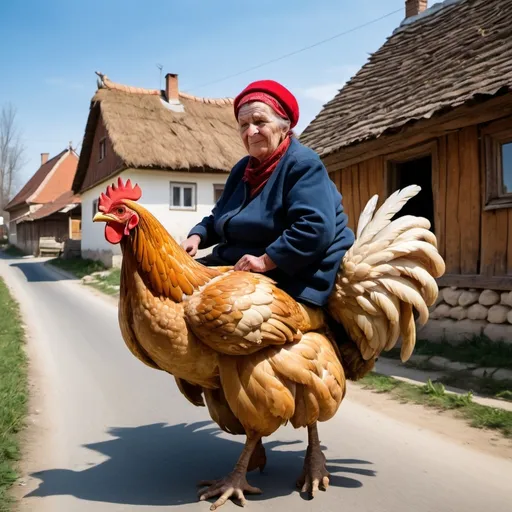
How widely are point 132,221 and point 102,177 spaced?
2015 cm

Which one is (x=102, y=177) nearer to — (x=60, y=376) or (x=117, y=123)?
(x=117, y=123)

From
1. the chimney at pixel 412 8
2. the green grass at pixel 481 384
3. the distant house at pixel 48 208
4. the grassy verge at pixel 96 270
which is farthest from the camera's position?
the distant house at pixel 48 208

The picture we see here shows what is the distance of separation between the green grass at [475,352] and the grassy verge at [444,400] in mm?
975

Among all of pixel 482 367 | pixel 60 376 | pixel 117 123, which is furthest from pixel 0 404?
pixel 117 123

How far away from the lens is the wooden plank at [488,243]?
658cm

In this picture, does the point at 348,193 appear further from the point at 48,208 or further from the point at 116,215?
the point at 48,208

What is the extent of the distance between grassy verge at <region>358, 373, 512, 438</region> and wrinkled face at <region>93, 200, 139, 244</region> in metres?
3.17

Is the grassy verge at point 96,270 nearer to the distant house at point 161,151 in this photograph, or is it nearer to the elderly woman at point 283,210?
the distant house at point 161,151

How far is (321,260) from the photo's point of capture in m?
2.68

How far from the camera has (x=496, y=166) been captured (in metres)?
6.64

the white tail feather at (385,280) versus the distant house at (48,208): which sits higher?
the distant house at (48,208)

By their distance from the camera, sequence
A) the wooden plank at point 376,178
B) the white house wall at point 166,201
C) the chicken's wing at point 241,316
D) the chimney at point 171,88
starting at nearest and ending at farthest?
the chicken's wing at point 241,316
the wooden plank at point 376,178
the white house wall at point 166,201
the chimney at point 171,88

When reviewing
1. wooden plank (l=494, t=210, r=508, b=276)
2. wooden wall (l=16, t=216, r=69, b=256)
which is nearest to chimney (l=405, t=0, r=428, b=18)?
wooden plank (l=494, t=210, r=508, b=276)

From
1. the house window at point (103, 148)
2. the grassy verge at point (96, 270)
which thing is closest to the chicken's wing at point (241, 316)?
the grassy verge at point (96, 270)
